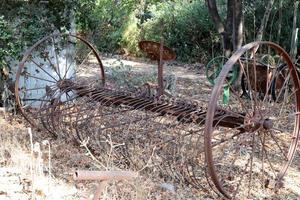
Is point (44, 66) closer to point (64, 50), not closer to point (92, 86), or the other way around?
point (64, 50)

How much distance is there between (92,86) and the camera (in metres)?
4.75

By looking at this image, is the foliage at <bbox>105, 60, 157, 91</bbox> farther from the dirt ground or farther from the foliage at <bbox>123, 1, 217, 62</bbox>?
the foliage at <bbox>123, 1, 217, 62</bbox>

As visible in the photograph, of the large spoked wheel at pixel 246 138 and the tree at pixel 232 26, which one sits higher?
the tree at pixel 232 26

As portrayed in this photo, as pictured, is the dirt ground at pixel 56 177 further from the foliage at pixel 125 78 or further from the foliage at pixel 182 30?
the foliage at pixel 182 30

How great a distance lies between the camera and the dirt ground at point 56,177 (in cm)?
315

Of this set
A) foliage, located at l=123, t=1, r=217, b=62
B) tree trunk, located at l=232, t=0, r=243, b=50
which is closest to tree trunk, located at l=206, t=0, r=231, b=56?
tree trunk, located at l=232, t=0, r=243, b=50

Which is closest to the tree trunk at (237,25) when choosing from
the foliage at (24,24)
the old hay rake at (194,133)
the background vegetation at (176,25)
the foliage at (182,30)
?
the background vegetation at (176,25)

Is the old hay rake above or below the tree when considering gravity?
below

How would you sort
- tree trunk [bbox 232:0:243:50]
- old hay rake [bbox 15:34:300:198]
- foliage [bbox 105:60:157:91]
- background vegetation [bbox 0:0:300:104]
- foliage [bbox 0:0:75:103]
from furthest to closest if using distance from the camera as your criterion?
background vegetation [bbox 0:0:300:104] < foliage [bbox 105:60:157:91] < tree trunk [bbox 232:0:243:50] < foliage [bbox 0:0:75:103] < old hay rake [bbox 15:34:300:198]

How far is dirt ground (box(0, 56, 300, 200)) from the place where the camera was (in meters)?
3.15

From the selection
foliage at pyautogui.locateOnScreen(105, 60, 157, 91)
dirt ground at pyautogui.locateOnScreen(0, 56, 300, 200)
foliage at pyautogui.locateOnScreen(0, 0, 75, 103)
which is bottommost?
dirt ground at pyautogui.locateOnScreen(0, 56, 300, 200)

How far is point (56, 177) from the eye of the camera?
3.74m

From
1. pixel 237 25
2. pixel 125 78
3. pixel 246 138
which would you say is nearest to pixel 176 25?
pixel 125 78

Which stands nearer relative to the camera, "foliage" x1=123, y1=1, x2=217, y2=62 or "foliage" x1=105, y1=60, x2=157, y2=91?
"foliage" x1=105, y1=60, x2=157, y2=91
